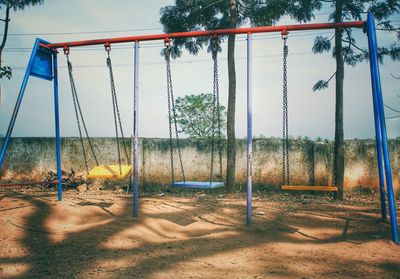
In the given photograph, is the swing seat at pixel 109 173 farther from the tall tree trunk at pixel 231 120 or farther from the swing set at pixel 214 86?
the tall tree trunk at pixel 231 120

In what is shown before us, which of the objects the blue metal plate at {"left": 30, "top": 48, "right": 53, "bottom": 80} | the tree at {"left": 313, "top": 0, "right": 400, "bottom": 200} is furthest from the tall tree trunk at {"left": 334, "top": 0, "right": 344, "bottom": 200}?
the blue metal plate at {"left": 30, "top": 48, "right": 53, "bottom": 80}

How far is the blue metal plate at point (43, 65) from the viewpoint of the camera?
540 cm

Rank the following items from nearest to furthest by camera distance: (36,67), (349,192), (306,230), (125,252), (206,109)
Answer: (125,252)
(306,230)
(36,67)
(349,192)
(206,109)

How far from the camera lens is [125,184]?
10109mm

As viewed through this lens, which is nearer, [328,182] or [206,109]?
[328,182]

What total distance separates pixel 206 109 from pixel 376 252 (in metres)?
32.2

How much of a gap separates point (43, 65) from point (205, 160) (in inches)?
229

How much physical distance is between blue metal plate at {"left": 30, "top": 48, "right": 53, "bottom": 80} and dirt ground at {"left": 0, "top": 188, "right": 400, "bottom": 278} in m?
2.37

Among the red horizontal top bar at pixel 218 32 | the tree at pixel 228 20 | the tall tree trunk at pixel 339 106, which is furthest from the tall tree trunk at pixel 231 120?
the red horizontal top bar at pixel 218 32

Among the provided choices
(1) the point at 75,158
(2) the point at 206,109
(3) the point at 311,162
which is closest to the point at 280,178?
(3) the point at 311,162

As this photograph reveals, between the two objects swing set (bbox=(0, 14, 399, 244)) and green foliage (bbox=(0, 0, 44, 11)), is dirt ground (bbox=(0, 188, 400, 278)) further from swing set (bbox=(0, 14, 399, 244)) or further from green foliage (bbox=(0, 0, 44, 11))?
green foliage (bbox=(0, 0, 44, 11))

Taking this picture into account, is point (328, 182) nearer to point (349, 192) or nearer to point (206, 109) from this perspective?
point (349, 192)

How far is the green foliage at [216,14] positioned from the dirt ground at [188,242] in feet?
17.7

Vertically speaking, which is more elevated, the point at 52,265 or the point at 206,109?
the point at 206,109
